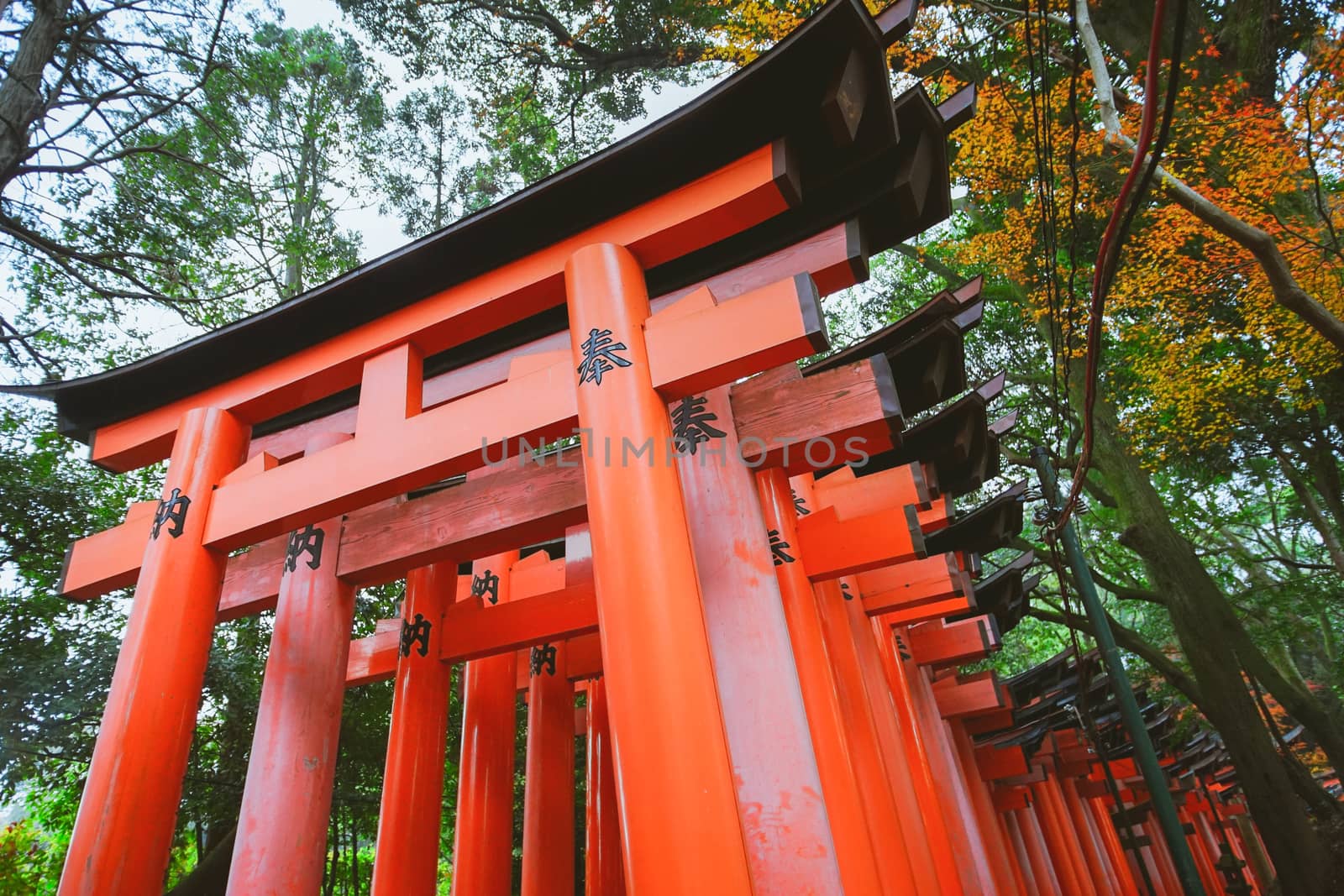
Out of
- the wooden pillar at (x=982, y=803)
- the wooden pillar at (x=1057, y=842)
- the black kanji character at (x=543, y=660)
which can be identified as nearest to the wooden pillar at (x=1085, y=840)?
the wooden pillar at (x=1057, y=842)

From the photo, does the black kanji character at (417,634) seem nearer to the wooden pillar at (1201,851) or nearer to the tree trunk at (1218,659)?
the tree trunk at (1218,659)

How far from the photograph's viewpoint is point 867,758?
4.42m

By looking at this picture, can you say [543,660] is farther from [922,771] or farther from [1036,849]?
[1036,849]

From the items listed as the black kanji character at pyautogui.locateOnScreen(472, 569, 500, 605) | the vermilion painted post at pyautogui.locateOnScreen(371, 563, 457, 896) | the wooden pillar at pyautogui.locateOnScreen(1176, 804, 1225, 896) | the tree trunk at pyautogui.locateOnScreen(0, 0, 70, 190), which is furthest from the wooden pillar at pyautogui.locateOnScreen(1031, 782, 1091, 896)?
the tree trunk at pyautogui.locateOnScreen(0, 0, 70, 190)

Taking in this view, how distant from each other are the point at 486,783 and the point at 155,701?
8.69 ft

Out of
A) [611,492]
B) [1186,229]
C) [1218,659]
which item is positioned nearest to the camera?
[611,492]

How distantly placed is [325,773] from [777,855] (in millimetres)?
2562

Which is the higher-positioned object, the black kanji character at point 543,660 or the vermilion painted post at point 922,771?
the black kanji character at point 543,660

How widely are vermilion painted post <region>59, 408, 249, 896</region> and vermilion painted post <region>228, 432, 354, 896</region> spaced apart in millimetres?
378

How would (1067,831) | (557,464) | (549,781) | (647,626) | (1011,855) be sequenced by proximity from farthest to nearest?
(1067,831), (1011,855), (549,781), (557,464), (647,626)

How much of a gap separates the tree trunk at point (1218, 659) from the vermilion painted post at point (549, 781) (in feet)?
26.5

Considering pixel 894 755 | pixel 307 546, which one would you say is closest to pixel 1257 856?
pixel 894 755

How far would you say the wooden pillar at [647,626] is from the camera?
2373mm

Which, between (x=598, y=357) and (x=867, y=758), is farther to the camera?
(x=867, y=758)
